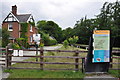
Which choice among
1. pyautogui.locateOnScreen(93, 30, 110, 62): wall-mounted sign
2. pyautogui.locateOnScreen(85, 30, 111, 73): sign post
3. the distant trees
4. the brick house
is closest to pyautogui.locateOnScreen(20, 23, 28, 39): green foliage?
the brick house

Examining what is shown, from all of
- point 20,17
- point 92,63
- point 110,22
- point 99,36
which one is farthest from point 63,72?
point 110,22

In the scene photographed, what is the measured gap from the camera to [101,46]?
638 cm

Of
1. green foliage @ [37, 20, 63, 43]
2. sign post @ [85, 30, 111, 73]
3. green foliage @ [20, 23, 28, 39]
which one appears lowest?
sign post @ [85, 30, 111, 73]

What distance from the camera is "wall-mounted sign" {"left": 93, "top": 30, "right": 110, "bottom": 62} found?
6.30m

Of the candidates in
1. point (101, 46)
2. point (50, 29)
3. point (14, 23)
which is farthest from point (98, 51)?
point (50, 29)

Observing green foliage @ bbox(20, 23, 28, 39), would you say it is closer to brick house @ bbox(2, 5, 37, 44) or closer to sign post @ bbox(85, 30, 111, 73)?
brick house @ bbox(2, 5, 37, 44)

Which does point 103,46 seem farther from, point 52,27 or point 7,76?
point 52,27

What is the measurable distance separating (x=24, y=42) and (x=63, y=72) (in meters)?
20.0

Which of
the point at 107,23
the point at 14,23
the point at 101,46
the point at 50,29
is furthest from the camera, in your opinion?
the point at 50,29

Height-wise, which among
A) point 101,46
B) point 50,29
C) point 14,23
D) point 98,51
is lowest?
point 98,51

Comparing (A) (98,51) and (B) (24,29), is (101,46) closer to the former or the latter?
(A) (98,51)

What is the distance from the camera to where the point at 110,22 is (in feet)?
130

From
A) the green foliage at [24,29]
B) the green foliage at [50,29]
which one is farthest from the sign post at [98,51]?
the green foliage at [50,29]

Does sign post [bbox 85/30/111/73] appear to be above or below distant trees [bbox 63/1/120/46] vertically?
below
